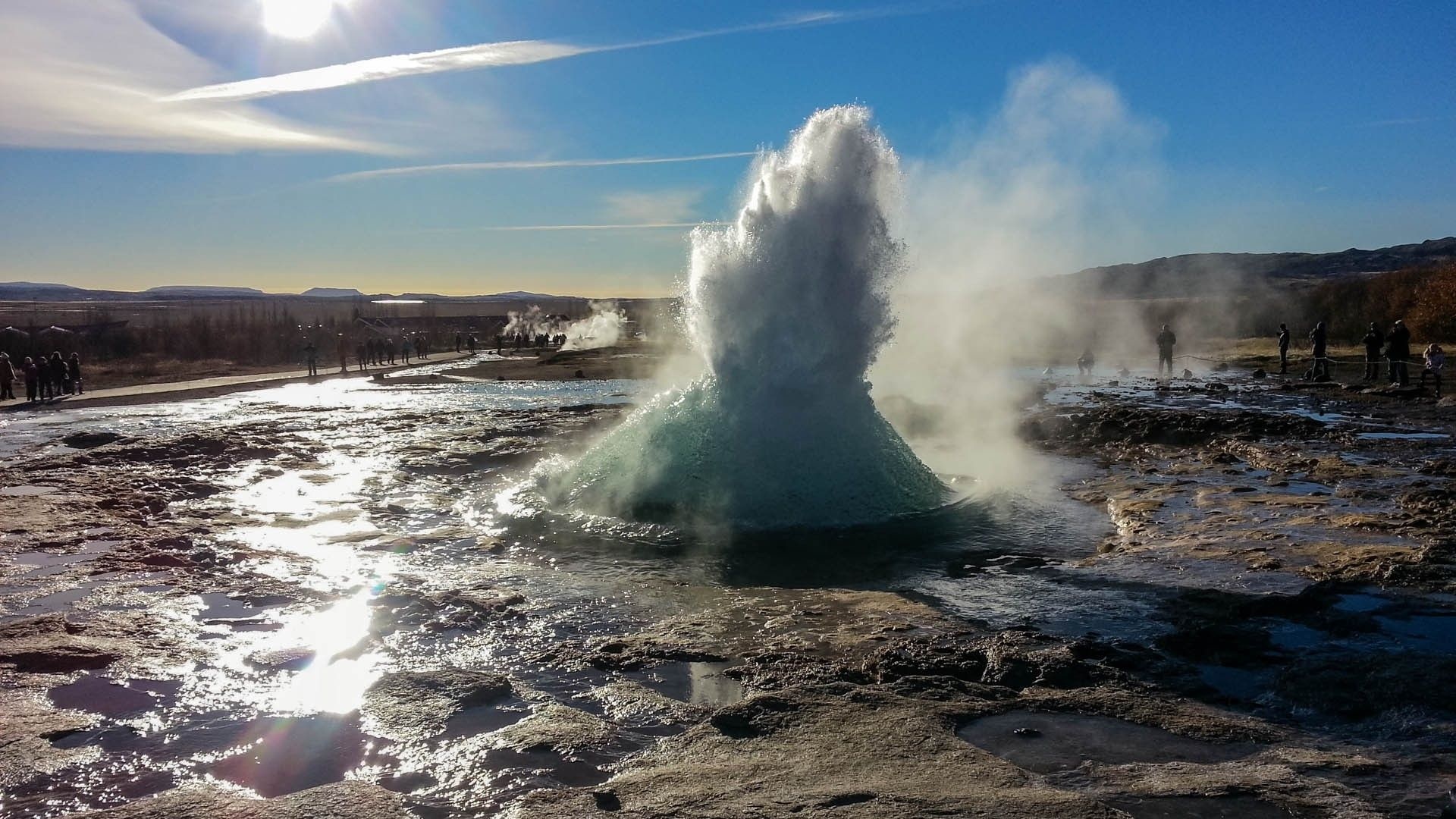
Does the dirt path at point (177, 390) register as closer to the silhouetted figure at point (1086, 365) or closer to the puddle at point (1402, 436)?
the silhouetted figure at point (1086, 365)

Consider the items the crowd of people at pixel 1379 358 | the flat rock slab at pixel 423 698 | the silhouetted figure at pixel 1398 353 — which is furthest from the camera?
the silhouetted figure at pixel 1398 353

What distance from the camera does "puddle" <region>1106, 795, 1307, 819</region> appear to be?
3234mm

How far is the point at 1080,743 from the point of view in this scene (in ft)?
12.8

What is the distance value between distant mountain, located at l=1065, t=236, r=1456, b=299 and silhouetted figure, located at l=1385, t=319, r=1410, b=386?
8622 centimetres

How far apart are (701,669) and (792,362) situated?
4912 millimetres

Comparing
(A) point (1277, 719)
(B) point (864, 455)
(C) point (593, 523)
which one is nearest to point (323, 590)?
(C) point (593, 523)

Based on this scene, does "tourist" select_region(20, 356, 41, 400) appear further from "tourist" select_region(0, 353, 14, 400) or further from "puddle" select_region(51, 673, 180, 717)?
"puddle" select_region(51, 673, 180, 717)

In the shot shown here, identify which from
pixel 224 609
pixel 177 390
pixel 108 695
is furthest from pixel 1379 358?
pixel 177 390

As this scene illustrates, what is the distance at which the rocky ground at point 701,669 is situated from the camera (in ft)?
11.5

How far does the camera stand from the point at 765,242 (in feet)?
31.2

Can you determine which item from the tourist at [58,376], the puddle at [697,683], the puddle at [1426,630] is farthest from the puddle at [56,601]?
the tourist at [58,376]

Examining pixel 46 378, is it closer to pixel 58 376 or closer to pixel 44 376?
pixel 44 376

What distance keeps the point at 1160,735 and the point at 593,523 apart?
5.59 meters

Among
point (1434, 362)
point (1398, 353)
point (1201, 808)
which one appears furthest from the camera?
point (1398, 353)
